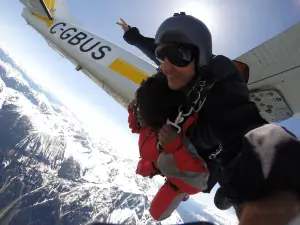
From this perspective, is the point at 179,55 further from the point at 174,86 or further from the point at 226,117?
the point at 226,117

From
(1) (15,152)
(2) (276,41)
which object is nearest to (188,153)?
(2) (276,41)

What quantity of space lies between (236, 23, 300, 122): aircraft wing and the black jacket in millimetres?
1381

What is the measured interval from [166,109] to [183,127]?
0.68 feet

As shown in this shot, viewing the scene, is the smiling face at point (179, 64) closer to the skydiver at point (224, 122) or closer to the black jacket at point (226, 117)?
the skydiver at point (224, 122)

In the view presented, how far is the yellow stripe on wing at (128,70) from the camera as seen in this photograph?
6972 mm

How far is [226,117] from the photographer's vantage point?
186 cm

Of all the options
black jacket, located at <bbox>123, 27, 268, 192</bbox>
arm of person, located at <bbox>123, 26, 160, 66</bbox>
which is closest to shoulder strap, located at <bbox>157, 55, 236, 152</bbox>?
black jacket, located at <bbox>123, 27, 268, 192</bbox>

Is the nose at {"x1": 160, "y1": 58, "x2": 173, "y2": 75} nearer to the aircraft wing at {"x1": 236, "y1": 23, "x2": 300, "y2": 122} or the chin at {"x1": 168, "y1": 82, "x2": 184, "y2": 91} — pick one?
the chin at {"x1": 168, "y1": 82, "x2": 184, "y2": 91}

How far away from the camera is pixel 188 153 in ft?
6.95

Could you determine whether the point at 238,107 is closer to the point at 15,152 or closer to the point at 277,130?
the point at 277,130

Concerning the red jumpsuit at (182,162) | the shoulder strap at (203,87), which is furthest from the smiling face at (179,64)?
the red jumpsuit at (182,162)

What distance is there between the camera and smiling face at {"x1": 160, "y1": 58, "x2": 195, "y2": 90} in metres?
2.29

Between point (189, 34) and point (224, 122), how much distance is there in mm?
916

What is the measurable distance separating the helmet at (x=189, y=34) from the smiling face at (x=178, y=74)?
84mm
